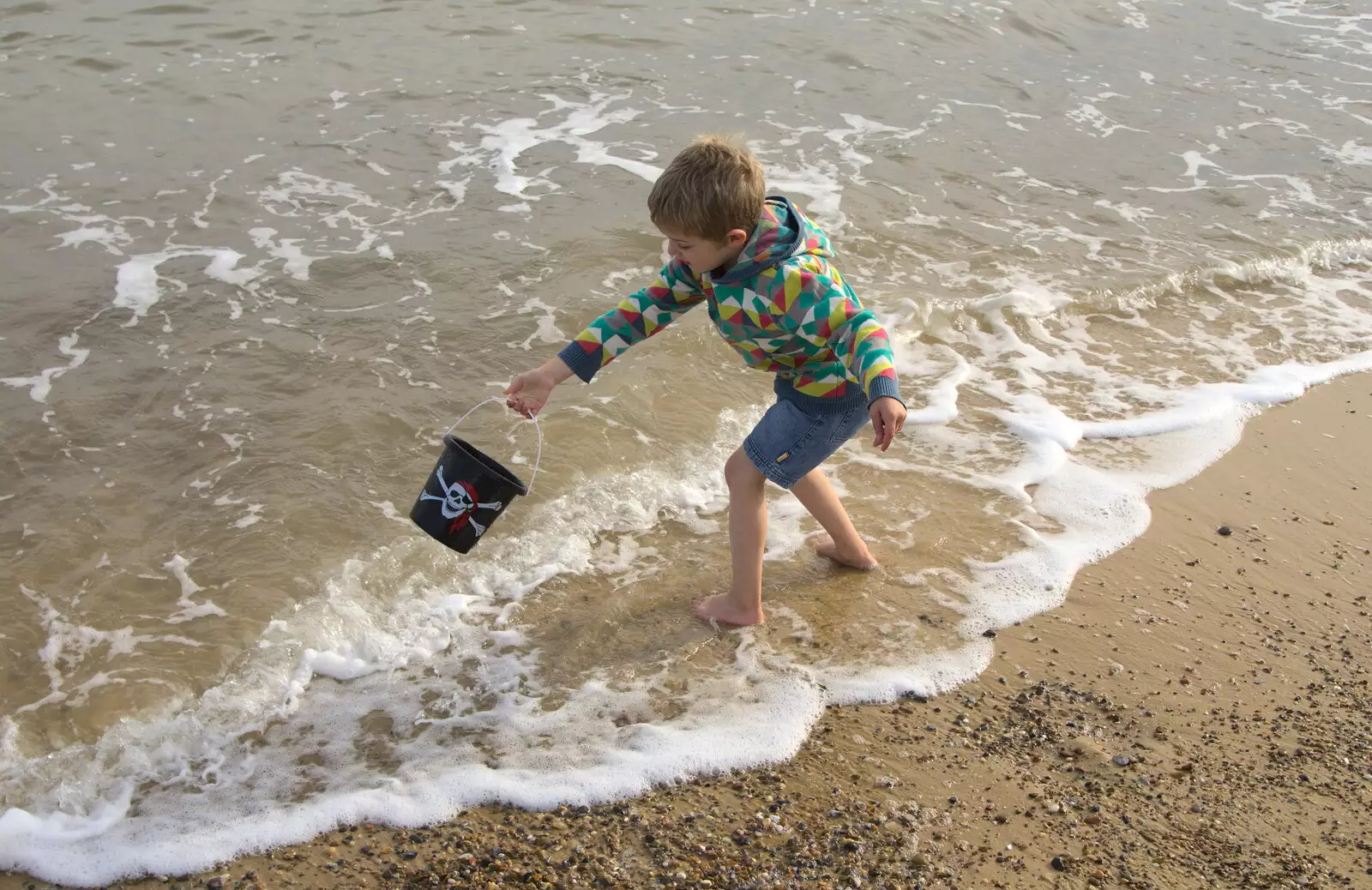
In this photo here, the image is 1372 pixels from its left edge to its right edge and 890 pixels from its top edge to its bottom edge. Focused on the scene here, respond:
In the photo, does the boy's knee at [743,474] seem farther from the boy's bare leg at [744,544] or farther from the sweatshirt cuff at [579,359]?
the sweatshirt cuff at [579,359]

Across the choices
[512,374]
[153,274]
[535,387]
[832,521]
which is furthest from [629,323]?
[153,274]

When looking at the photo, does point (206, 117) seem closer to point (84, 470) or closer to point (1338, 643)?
point (84, 470)

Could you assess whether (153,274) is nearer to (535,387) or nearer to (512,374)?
(512,374)

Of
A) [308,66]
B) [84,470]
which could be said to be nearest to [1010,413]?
[84,470]

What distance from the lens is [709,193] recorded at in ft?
9.98

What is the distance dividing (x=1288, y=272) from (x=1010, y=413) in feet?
10.3

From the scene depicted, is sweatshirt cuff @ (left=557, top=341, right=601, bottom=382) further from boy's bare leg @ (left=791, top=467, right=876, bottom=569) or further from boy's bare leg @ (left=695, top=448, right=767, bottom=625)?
boy's bare leg @ (left=791, top=467, right=876, bottom=569)

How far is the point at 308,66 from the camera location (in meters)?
9.27

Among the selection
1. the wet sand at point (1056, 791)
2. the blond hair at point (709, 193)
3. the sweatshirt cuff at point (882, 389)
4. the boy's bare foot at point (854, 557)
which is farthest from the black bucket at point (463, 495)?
the boy's bare foot at point (854, 557)

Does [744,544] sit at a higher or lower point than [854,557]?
higher

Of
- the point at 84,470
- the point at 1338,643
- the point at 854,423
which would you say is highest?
the point at 854,423

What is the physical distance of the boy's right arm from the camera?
11.1ft

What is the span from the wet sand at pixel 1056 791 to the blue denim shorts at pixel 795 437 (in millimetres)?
760

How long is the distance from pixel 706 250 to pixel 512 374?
248cm
